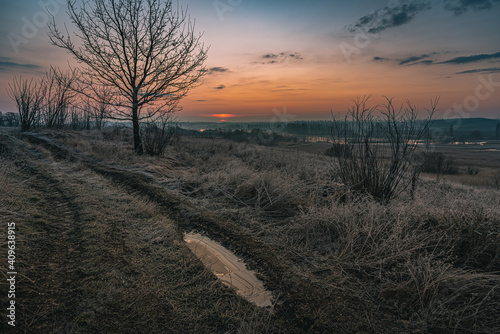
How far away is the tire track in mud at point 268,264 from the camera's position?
2250 millimetres

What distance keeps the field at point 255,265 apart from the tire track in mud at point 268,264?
1cm

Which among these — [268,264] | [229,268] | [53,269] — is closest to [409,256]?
[268,264]

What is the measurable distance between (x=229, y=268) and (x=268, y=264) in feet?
1.52

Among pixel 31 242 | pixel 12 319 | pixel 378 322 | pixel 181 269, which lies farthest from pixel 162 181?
pixel 378 322

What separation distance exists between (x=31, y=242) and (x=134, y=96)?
882cm

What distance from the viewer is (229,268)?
3072mm

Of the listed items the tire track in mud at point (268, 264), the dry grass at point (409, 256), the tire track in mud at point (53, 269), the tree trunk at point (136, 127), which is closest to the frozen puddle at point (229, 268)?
the tire track in mud at point (268, 264)

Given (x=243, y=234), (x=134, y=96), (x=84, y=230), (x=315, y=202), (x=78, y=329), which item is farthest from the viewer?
(x=134, y=96)

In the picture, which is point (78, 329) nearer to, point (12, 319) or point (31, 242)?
point (12, 319)

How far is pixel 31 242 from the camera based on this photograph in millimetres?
2963

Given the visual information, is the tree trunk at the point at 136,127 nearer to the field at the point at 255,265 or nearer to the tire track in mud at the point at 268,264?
the tire track in mud at the point at 268,264

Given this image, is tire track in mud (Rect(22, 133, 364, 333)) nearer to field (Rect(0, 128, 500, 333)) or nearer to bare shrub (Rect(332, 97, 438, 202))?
field (Rect(0, 128, 500, 333))

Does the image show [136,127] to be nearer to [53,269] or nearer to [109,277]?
[53,269]

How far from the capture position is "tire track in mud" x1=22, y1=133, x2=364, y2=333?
2250 millimetres
